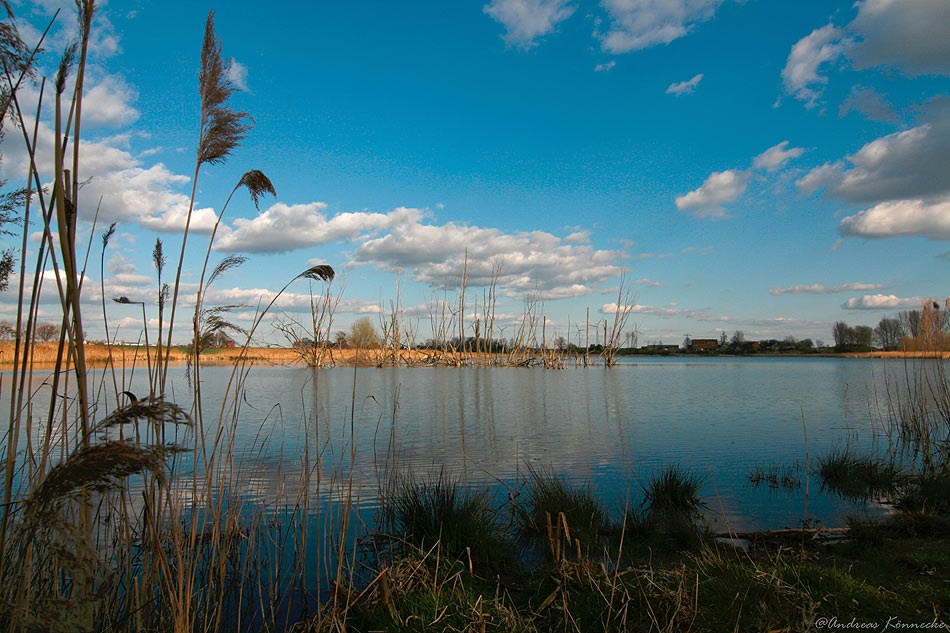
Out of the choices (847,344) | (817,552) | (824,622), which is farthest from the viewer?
(847,344)

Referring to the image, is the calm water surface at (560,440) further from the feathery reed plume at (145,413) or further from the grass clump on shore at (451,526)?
the feathery reed plume at (145,413)

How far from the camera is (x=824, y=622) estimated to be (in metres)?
2.58

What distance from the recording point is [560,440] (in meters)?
9.04

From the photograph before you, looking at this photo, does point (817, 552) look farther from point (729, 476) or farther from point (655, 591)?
point (729, 476)

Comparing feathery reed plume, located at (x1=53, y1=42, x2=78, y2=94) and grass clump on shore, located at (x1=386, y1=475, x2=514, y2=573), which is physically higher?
feathery reed plume, located at (x1=53, y1=42, x2=78, y2=94)

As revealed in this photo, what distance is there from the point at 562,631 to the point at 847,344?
75003mm

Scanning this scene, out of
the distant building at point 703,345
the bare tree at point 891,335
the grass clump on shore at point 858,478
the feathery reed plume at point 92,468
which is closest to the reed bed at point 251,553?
the feathery reed plume at point 92,468

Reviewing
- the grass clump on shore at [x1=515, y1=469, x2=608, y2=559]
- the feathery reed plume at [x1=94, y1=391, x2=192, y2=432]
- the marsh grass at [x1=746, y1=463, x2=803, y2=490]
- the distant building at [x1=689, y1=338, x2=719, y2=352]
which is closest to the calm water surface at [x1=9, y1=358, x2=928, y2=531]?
the marsh grass at [x1=746, y1=463, x2=803, y2=490]

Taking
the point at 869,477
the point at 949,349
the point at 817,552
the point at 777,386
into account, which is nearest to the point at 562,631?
the point at 817,552

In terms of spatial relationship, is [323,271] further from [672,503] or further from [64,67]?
[672,503]

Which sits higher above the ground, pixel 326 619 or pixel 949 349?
pixel 949 349

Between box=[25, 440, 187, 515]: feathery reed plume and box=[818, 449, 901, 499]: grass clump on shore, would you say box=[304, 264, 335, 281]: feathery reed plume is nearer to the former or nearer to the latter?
box=[25, 440, 187, 515]: feathery reed plume

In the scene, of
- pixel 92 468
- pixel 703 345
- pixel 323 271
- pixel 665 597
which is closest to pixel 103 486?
pixel 92 468

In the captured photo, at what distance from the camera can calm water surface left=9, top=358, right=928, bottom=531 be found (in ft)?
18.2
